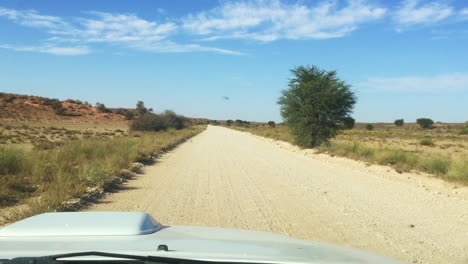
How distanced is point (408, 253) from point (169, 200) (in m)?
6.23

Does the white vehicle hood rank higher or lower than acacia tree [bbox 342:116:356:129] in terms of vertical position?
lower

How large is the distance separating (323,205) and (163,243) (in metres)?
8.74

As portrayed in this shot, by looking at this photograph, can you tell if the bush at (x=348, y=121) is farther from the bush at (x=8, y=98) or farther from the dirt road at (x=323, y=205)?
the bush at (x=8, y=98)

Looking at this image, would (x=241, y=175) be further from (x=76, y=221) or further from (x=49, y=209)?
(x=76, y=221)

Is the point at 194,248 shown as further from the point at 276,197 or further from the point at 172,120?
the point at 172,120

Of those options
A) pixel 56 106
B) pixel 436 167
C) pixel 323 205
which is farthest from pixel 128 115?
pixel 323 205

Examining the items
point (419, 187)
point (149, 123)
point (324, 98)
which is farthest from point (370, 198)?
point (149, 123)

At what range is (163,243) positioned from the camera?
3178 mm

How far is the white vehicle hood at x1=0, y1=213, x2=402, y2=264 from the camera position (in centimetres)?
277

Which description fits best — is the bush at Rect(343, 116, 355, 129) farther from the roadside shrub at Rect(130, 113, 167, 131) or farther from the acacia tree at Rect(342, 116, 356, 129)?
the roadside shrub at Rect(130, 113, 167, 131)

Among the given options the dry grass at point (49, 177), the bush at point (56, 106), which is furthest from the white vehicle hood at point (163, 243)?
the bush at point (56, 106)

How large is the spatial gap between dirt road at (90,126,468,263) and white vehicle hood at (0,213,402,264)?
4142mm

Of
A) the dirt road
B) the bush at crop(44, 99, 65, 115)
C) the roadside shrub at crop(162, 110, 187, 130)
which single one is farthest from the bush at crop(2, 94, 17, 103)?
the dirt road

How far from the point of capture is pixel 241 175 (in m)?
17.5
